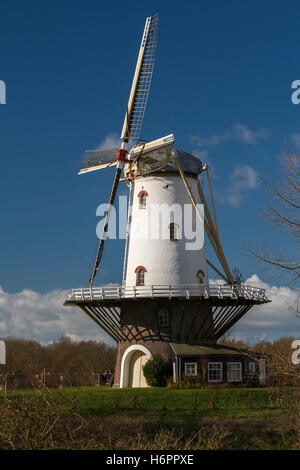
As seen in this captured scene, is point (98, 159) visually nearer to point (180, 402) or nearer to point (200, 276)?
point (200, 276)

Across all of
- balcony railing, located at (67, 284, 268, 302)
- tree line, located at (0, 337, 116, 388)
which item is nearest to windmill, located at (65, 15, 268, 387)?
balcony railing, located at (67, 284, 268, 302)

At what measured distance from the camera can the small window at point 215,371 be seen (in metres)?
29.4

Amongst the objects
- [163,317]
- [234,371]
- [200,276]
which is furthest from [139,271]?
[234,371]

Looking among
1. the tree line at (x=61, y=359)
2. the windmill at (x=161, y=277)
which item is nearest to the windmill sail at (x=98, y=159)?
the windmill at (x=161, y=277)

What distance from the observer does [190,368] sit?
2914 cm

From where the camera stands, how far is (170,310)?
3011cm

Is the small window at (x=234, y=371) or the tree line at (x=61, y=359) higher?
the tree line at (x=61, y=359)

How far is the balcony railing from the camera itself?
2922cm

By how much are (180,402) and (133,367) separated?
5134 millimetres

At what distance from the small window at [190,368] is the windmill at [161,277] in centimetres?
40

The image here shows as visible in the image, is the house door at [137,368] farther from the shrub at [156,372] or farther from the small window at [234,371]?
the small window at [234,371]
